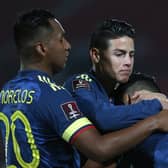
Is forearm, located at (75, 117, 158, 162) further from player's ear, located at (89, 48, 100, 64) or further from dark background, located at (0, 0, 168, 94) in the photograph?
dark background, located at (0, 0, 168, 94)

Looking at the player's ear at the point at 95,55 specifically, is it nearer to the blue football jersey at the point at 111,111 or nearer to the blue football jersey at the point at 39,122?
the blue football jersey at the point at 111,111

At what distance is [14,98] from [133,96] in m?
0.34

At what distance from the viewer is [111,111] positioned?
131cm

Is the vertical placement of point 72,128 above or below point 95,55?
below

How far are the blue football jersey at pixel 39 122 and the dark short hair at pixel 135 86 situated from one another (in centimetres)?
23

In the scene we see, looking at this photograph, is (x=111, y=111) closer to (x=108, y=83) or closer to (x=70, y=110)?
(x=70, y=110)

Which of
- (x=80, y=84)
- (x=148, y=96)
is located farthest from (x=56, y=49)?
(x=148, y=96)

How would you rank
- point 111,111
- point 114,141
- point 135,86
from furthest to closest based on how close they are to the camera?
point 135,86 < point 111,111 < point 114,141

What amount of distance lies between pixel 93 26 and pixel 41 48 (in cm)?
187

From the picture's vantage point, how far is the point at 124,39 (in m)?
1.63

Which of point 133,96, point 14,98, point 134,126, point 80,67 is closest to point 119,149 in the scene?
point 134,126

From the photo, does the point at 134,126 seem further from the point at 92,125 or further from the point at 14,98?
the point at 14,98

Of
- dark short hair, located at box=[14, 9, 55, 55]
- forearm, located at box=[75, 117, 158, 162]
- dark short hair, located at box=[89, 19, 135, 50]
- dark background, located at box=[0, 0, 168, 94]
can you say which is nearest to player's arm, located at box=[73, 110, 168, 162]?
forearm, located at box=[75, 117, 158, 162]

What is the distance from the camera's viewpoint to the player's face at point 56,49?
133 cm
